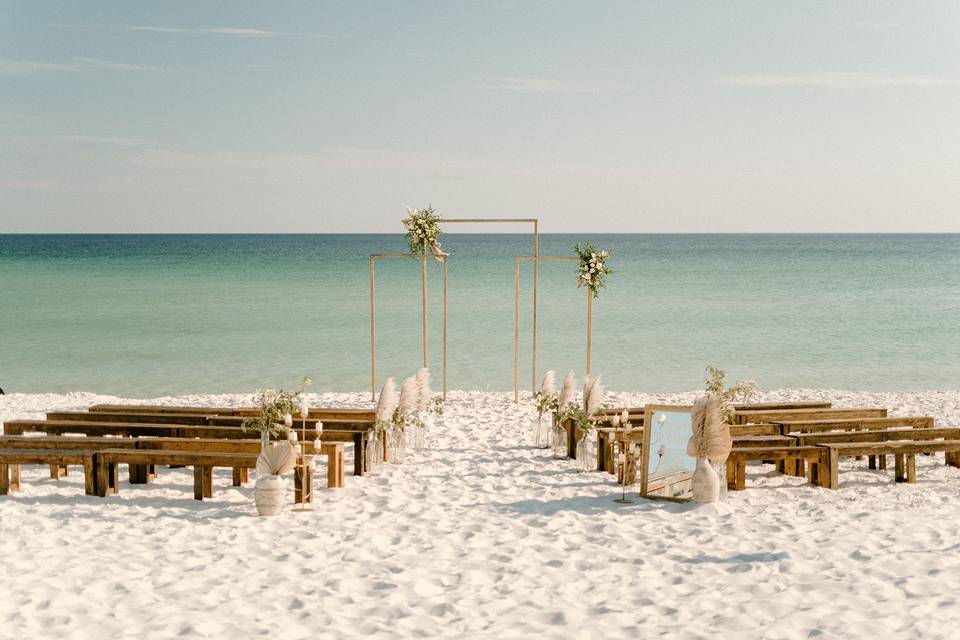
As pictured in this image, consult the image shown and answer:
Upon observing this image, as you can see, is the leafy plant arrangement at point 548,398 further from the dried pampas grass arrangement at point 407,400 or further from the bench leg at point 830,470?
the bench leg at point 830,470

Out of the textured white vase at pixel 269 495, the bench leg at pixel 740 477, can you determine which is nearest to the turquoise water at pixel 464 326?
the bench leg at pixel 740 477

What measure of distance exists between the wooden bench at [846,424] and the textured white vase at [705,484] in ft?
8.33

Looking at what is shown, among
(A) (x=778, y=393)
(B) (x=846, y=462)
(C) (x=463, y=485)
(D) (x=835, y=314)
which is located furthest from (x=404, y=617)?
(D) (x=835, y=314)

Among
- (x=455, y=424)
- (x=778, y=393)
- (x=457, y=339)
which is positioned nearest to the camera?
(x=455, y=424)

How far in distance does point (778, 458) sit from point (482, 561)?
3818 millimetres

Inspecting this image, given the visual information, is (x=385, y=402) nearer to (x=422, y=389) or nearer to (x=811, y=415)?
(x=422, y=389)

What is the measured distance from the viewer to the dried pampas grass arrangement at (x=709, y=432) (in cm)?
782

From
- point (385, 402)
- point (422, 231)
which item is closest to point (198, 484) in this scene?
point (385, 402)

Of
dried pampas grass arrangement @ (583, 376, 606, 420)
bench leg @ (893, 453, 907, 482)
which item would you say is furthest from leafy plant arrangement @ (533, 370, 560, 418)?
bench leg @ (893, 453, 907, 482)

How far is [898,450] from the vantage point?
8.93m

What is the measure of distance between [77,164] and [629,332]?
55827 millimetres

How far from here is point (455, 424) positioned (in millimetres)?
12539

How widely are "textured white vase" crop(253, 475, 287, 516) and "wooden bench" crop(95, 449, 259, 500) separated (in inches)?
19.5

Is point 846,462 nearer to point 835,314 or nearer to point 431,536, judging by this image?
point 431,536
